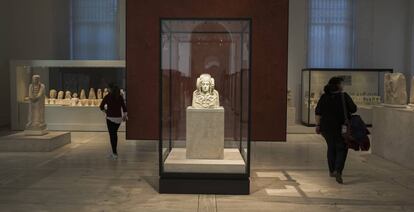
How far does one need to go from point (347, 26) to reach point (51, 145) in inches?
497

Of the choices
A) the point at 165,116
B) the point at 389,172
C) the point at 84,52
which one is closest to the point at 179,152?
the point at 165,116

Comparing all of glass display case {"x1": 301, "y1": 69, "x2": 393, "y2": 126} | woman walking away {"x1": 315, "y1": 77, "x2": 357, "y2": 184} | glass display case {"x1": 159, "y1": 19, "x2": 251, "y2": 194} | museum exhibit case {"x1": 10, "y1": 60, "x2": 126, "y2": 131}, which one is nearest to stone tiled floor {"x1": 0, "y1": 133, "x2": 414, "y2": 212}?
glass display case {"x1": 159, "y1": 19, "x2": 251, "y2": 194}

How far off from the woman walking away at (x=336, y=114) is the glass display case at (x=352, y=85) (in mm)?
8737

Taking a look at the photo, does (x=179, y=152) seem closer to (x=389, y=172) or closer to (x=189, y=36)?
(x=189, y=36)

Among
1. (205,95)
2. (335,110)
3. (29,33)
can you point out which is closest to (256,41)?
(205,95)

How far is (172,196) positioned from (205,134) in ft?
3.72

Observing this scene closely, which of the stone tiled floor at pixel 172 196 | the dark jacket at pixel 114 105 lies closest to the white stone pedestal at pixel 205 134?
the stone tiled floor at pixel 172 196

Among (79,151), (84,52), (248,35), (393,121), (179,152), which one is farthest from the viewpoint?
(84,52)

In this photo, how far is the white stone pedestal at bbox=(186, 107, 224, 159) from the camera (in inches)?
294

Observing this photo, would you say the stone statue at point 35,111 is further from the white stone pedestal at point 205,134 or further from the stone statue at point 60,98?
the white stone pedestal at point 205,134

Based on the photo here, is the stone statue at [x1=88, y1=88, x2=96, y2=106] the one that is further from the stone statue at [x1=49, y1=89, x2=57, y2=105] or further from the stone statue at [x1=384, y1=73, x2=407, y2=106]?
the stone statue at [x1=384, y1=73, x2=407, y2=106]

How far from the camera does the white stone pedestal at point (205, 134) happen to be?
746 centimetres

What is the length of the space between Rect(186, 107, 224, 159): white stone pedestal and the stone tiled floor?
785 millimetres

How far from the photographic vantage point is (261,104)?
890 cm
